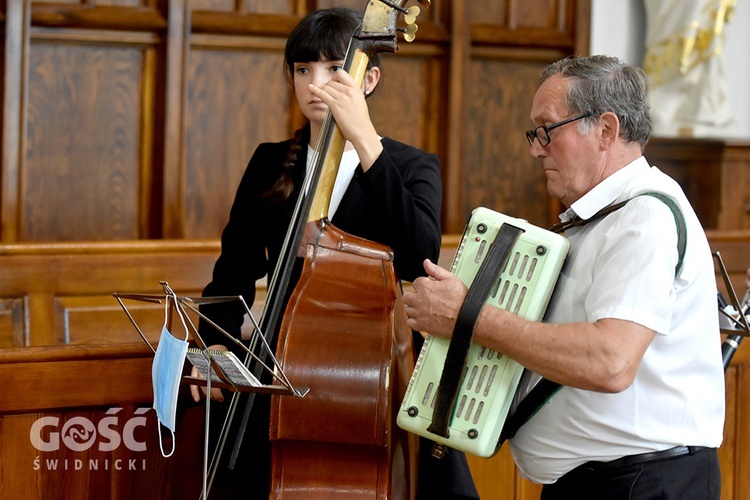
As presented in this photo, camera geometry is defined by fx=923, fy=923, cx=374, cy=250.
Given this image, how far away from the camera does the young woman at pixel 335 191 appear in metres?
1.96

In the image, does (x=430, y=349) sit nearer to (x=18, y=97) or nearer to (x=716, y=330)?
(x=716, y=330)

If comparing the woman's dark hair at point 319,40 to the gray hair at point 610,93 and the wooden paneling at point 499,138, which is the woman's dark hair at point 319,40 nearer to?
the gray hair at point 610,93

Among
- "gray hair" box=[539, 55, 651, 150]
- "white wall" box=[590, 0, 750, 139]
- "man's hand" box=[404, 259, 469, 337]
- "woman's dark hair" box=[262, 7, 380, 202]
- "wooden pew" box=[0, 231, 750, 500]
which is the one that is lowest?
"wooden pew" box=[0, 231, 750, 500]

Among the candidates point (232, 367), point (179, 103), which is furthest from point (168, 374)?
point (179, 103)

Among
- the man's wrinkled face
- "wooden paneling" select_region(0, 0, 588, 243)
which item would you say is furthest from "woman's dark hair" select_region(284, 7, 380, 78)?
"wooden paneling" select_region(0, 0, 588, 243)

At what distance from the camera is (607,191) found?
1.81m

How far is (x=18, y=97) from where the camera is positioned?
14.9 ft

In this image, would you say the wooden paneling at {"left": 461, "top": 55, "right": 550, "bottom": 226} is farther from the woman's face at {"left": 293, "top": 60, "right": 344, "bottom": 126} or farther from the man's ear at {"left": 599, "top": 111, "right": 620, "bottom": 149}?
the man's ear at {"left": 599, "top": 111, "right": 620, "bottom": 149}

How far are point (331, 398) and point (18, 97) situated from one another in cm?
335

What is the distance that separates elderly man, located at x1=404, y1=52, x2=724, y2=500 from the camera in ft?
5.33

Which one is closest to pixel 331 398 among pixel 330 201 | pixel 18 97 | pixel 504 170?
pixel 330 201

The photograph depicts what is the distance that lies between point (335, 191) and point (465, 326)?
576mm

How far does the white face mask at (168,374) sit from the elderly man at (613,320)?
48cm

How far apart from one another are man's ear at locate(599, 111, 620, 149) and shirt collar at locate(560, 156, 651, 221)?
0.20ft
